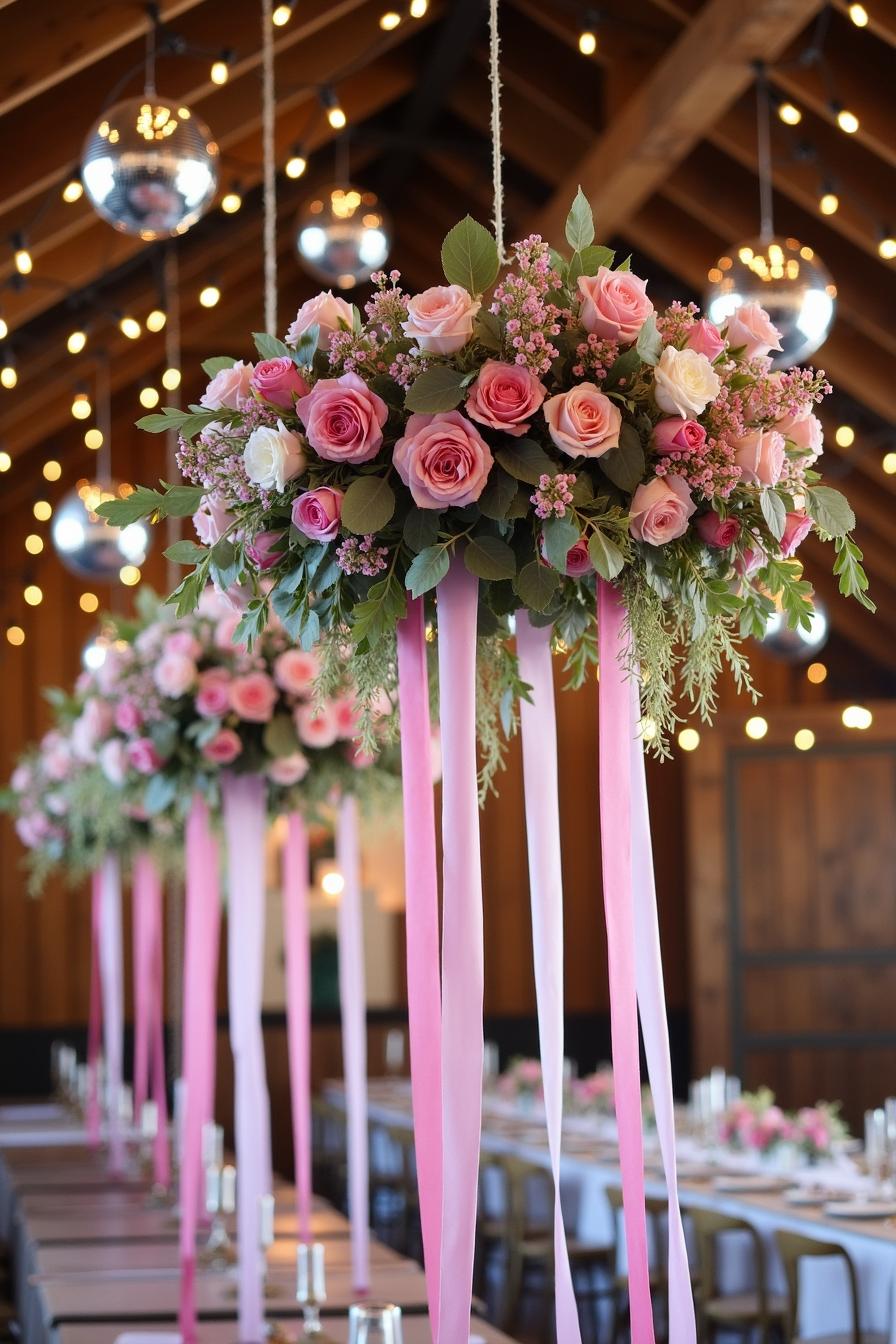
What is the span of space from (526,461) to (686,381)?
0.73 ft

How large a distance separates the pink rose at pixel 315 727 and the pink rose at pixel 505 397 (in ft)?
6.97

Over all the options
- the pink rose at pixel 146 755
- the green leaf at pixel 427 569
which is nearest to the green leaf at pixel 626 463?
the green leaf at pixel 427 569

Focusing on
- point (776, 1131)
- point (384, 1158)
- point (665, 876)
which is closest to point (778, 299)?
point (776, 1131)

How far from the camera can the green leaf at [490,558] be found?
234cm

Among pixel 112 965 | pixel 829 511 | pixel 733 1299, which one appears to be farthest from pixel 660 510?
pixel 112 965

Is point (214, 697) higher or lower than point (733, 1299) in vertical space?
higher

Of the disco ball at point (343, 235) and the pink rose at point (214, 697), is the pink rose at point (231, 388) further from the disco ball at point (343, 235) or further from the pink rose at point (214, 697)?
the disco ball at point (343, 235)

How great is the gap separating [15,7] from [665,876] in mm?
8746

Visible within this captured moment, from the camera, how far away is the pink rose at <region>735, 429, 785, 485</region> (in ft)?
7.69

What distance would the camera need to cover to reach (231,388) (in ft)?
8.13

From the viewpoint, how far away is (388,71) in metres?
9.15

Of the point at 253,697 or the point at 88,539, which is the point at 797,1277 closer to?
the point at 253,697

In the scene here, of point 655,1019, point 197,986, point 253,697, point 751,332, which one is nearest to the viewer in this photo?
point 751,332

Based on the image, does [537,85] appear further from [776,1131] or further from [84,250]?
[776,1131]
